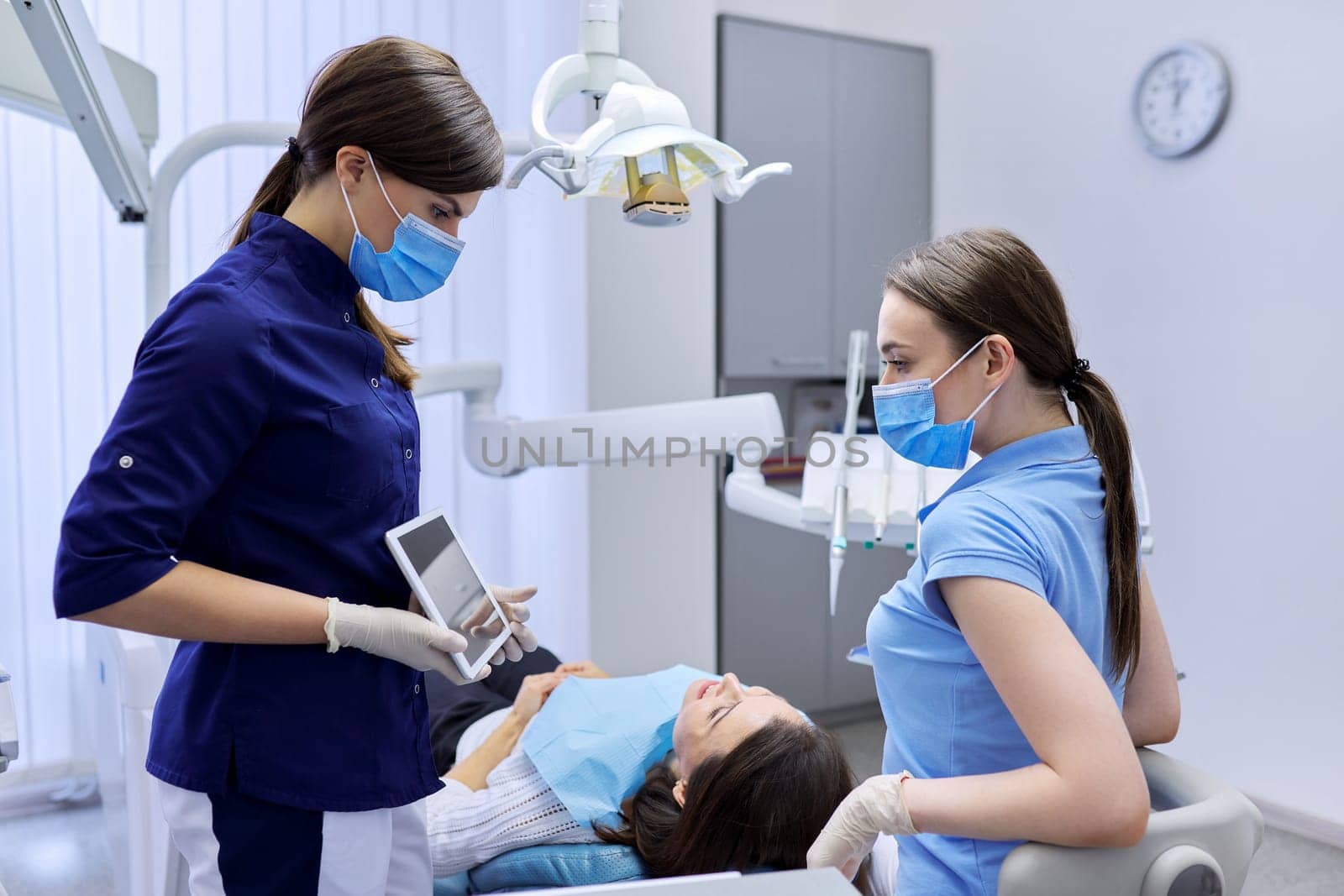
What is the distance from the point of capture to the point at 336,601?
38.3 inches

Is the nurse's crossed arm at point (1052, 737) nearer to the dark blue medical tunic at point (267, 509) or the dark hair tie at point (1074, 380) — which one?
the dark hair tie at point (1074, 380)

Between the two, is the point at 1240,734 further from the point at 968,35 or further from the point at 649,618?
the point at 968,35

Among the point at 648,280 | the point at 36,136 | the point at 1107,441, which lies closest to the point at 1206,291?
the point at 648,280

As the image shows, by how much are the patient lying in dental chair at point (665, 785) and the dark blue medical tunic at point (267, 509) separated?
53cm

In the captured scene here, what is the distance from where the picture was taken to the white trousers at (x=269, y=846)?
3.23 ft

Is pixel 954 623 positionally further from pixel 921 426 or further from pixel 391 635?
pixel 391 635

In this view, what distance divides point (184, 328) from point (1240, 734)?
2893mm

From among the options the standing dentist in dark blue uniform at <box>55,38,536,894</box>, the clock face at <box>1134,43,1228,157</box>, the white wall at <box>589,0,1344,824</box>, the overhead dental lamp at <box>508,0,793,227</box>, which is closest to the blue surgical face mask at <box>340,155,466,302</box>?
the standing dentist in dark blue uniform at <box>55,38,536,894</box>

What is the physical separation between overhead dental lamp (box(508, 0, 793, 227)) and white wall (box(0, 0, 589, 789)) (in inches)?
53.5

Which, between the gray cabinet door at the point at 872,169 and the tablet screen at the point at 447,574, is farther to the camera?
the gray cabinet door at the point at 872,169

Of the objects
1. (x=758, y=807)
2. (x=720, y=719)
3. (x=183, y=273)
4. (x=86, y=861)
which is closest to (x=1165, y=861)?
(x=758, y=807)

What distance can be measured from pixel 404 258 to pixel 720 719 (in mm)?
908

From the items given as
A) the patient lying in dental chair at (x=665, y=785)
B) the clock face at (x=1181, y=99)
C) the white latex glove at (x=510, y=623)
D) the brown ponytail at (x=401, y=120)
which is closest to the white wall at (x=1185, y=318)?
the clock face at (x=1181, y=99)

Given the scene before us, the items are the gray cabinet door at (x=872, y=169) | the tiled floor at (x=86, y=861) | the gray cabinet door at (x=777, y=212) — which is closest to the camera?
the tiled floor at (x=86, y=861)
